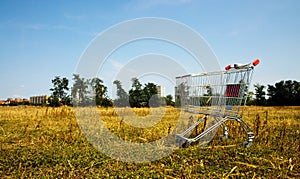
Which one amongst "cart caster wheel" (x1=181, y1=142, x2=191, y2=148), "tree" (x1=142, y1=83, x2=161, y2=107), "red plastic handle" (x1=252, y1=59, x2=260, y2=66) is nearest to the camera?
"red plastic handle" (x1=252, y1=59, x2=260, y2=66)

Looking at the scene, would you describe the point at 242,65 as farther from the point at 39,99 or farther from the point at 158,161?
the point at 39,99

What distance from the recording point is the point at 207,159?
3891 mm

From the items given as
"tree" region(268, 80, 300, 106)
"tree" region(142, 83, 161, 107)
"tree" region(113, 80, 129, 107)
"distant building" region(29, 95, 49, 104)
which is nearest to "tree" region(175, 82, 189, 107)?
"tree" region(142, 83, 161, 107)

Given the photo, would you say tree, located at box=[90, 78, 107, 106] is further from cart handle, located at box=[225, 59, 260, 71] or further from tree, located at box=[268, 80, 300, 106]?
tree, located at box=[268, 80, 300, 106]

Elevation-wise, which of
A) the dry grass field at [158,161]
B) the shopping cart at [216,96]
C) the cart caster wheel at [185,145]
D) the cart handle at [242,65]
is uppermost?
the cart handle at [242,65]

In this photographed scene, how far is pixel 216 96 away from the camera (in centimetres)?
506

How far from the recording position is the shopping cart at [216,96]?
4.59 m

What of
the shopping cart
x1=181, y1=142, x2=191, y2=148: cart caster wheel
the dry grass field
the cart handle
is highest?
the cart handle

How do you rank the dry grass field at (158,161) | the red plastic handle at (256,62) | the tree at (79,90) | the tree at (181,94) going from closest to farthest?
1. the dry grass field at (158,161)
2. the red plastic handle at (256,62)
3. the tree at (181,94)
4. the tree at (79,90)

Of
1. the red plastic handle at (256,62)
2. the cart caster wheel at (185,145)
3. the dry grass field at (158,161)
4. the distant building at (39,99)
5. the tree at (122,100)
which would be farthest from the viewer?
the distant building at (39,99)

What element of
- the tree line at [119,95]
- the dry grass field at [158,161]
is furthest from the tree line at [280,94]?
the dry grass field at [158,161]

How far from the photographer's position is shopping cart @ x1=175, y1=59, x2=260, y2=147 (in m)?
4.59

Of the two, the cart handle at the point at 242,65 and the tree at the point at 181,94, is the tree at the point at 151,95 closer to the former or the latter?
the tree at the point at 181,94

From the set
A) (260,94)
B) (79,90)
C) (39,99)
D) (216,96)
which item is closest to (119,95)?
(79,90)
